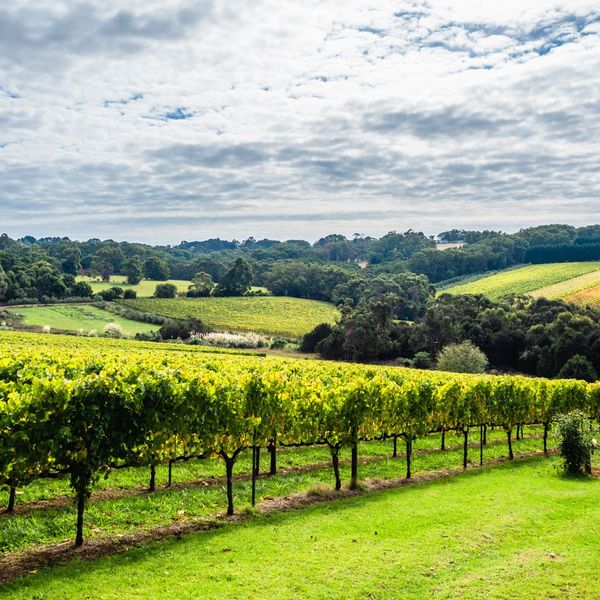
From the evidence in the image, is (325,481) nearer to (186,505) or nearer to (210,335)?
(186,505)

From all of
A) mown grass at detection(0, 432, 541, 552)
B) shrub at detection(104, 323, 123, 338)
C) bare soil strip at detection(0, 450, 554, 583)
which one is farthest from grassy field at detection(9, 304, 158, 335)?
bare soil strip at detection(0, 450, 554, 583)

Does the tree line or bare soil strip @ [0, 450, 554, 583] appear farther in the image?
the tree line

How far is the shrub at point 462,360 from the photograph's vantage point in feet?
221

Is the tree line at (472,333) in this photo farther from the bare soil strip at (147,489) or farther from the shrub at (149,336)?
the bare soil strip at (147,489)

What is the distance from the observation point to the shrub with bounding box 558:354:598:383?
63.0 meters

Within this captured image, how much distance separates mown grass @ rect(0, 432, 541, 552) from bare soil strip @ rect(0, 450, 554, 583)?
428mm

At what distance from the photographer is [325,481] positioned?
2045cm

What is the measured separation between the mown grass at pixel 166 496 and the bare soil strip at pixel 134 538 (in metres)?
0.43

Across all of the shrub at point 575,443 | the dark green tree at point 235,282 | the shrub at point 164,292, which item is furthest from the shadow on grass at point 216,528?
the dark green tree at point 235,282

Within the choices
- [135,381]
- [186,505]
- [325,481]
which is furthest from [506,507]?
[135,381]

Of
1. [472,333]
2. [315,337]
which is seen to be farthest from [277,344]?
[472,333]

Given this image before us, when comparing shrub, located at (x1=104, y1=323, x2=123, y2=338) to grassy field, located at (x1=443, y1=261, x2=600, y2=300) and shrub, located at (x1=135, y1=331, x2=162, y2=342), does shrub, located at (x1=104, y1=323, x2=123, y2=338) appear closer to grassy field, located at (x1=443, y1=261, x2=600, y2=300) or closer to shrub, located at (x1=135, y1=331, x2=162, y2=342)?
shrub, located at (x1=135, y1=331, x2=162, y2=342)

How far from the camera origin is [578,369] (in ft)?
209

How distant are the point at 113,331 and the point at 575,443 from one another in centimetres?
7131
